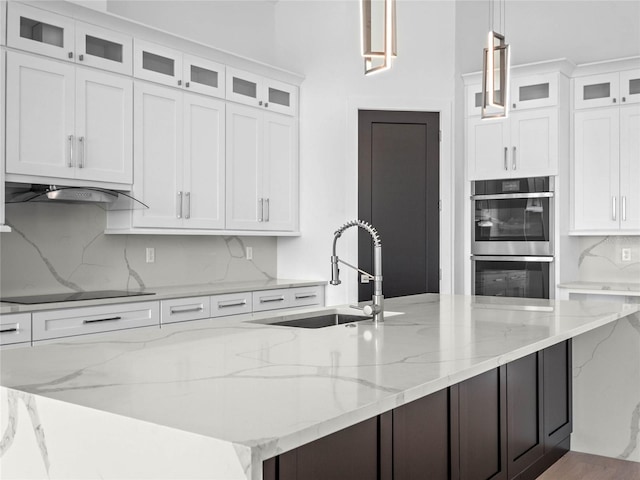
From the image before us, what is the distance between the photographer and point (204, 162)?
15.1 ft

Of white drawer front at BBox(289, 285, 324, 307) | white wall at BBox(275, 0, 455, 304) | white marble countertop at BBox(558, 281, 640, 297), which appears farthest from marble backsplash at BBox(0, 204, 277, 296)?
white marble countertop at BBox(558, 281, 640, 297)

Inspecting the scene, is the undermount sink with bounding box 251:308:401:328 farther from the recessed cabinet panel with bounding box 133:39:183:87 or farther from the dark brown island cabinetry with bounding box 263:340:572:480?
the recessed cabinet panel with bounding box 133:39:183:87

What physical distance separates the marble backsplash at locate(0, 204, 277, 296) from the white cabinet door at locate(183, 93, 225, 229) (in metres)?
0.35

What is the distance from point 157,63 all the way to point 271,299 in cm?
182

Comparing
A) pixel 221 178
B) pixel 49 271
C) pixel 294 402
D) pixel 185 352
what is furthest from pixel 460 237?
pixel 294 402

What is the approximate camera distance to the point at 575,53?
17.9 feet

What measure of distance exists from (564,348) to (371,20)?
2046 mm

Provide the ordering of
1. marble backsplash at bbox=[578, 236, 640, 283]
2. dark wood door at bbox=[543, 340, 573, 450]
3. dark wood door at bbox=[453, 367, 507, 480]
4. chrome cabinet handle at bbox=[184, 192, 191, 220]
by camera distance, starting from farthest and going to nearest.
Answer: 1. marble backsplash at bbox=[578, 236, 640, 283]
2. chrome cabinet handle at bbox=[184, 192, 191, 220]
3. dark wood door at bbox=[543, 340, 573, 450]
4. dark wood door at bbox=[453, 367, 507, 480]

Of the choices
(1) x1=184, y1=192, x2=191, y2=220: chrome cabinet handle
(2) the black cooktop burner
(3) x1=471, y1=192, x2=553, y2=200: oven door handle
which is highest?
(3) x1=471, y1=192, x2=553, y2=200: oven door handle

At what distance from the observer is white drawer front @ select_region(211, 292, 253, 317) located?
14.0 ft

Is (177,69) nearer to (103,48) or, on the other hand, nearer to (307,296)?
(103,48)

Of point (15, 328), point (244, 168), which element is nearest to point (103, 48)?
point (244, 168)

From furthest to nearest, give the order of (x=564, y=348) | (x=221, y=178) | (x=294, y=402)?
(x=221, y=178)
(x=564, y=348)
(x=294, y=402)

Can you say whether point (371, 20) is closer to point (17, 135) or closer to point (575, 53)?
point (17, 135)
